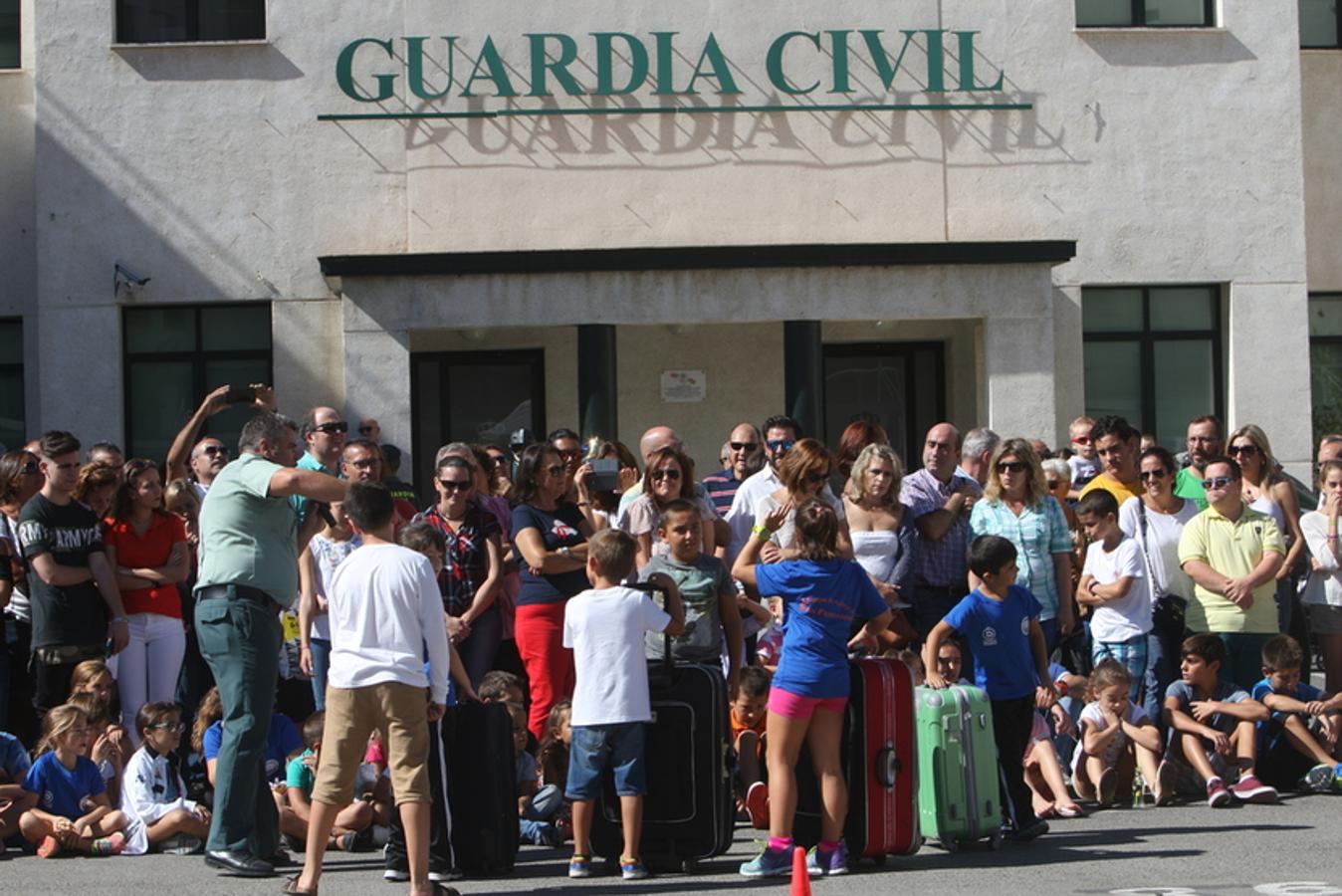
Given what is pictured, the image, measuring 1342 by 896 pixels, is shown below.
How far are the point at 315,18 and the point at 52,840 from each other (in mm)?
10076

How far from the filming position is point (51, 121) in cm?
1850

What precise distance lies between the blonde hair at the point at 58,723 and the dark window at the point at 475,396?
8945mm

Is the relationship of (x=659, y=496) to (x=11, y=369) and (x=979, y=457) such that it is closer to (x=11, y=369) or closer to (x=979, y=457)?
(x=979, y=457)

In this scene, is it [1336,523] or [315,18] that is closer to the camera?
[1336,523]

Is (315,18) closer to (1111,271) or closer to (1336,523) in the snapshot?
(1111,271)

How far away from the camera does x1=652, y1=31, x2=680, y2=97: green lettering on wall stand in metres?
18.4

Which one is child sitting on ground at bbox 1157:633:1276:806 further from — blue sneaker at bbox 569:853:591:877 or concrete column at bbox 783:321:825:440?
concrete column at bbox 783:321:825:440

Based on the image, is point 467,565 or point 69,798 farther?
point 467,565

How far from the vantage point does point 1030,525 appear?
11.4 m

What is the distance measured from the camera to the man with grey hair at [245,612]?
30.5ft

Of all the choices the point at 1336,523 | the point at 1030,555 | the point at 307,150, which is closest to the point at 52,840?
the point at 1030,555

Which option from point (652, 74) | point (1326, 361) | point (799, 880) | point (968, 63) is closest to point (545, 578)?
point (799, 880)

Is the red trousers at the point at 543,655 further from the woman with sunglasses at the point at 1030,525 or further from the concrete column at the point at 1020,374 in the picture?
the concrete column at the point at 1020,374

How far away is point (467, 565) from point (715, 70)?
841 cm
